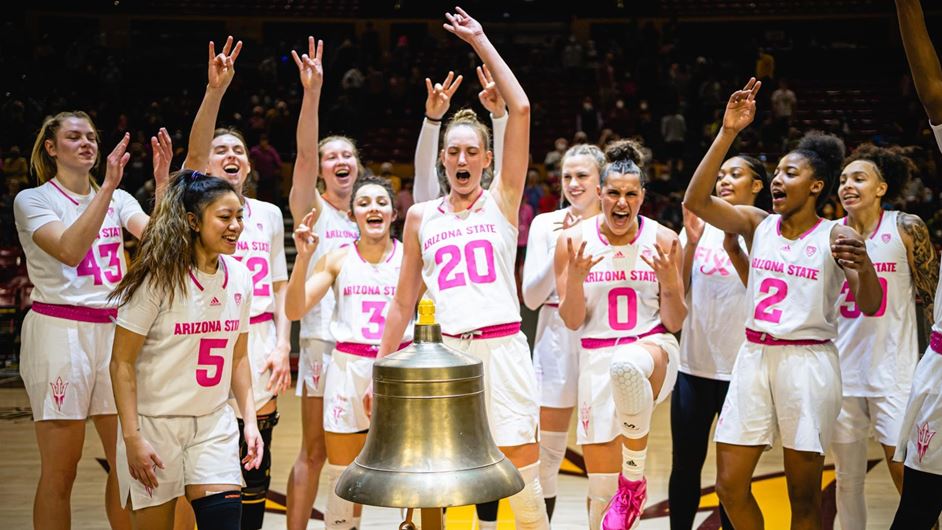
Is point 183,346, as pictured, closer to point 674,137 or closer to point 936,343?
point 936,343

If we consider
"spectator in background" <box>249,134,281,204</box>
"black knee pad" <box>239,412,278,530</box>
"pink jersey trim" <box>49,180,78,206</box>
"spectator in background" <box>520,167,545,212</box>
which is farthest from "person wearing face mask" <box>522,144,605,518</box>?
"spectator in background" <box>249,134,281,204</box>

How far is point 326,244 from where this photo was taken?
16.4 ft

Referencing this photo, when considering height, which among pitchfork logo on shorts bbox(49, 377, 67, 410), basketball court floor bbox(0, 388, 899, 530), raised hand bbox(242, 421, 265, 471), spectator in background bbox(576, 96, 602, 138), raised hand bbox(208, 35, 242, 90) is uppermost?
spectator in background bbox(576, 96, 602, 138)

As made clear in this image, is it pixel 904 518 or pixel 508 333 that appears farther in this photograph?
pixel 508 333

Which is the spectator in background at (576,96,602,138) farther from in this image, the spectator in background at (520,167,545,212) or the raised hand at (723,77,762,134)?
the raised hand at (723,77,762,134)

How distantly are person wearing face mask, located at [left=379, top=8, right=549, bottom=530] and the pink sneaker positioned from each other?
0.29m

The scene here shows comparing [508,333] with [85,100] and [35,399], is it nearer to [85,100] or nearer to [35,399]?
[35,399]

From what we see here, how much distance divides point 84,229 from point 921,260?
369 centimetres

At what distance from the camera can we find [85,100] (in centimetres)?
1605

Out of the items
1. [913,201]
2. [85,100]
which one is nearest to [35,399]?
[913,201]

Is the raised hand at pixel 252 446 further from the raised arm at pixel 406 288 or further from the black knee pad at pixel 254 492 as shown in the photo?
the black knee pad at pixel 254 492

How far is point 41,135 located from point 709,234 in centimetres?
317

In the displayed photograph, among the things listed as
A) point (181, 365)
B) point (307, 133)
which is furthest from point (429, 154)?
point (181, 365)

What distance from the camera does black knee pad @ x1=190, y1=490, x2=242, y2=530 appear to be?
3307 millimetres
